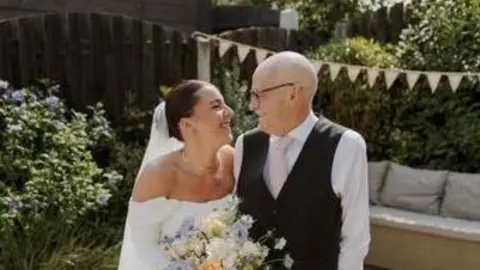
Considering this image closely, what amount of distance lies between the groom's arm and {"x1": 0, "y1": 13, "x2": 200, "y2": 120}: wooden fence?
3.61 m

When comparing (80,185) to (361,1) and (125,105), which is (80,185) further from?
(361,1)

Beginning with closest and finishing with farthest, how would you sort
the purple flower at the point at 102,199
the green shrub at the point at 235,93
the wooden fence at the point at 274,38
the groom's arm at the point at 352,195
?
1. the groom's arm at the point at 352,195
2. the purple flower at the point at 102,199
3. the green shrub at the point at 235,93
4. the wooden fence at the point at 274,38

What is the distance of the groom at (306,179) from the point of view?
2.32 m

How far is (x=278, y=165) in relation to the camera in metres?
2.42

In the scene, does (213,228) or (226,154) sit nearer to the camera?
(213,228)

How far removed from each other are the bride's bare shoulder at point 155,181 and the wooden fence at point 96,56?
279cm

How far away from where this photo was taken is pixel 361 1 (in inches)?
391

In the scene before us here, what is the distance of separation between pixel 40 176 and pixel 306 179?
266cm

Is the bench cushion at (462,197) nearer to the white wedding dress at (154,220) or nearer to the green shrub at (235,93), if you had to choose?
the green shrub at (235,93)

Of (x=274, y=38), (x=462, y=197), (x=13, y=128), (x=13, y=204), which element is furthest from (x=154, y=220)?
(x=274, y=38)

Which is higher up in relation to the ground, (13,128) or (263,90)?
(263,90)

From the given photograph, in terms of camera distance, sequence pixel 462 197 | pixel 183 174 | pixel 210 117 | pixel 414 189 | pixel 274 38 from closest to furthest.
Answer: pixel 210 117 → pixel 183 174 → pixel 462 197 → pixel 414 189 → pixel 274 38

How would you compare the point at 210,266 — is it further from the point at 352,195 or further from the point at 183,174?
the point at 183,174

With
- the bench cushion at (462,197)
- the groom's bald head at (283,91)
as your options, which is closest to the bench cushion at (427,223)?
the bench cushion at (462,197)
